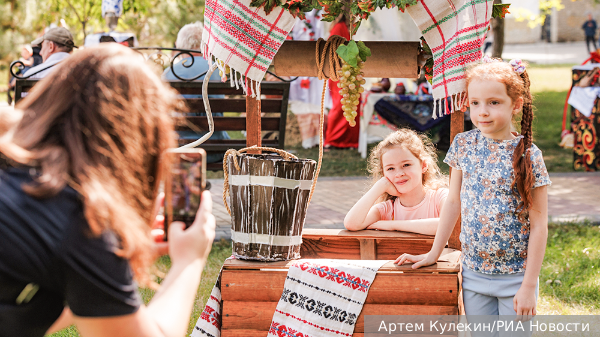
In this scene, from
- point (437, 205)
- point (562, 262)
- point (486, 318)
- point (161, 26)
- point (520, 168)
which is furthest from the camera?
point (161, 26)

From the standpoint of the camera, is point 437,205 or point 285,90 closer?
point 437,205

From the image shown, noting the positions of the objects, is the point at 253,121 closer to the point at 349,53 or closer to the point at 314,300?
the point at 349,53

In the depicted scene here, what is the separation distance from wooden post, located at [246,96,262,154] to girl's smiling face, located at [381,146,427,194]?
65 centimetres

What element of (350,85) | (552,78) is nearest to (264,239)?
(350,85)

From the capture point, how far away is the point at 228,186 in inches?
94.0

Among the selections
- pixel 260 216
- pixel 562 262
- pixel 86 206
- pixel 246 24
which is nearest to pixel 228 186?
pixel 260 216

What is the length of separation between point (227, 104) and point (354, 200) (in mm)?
1868

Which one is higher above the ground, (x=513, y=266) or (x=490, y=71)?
(x=490, y=71)

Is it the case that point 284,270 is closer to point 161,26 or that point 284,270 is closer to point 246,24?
point 246,24

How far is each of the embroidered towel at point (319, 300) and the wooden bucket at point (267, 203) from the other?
149 mm

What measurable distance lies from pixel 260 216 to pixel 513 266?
0.99 m

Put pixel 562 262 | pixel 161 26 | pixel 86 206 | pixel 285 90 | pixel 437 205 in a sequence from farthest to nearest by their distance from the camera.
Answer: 1. pixel 161 26
2. pixel 285 90
3. pixel 562 262
4. pixel 437 205
5. pixel 86 206

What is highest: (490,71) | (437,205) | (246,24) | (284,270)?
(246,24)

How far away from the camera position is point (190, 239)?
124 centimetres
